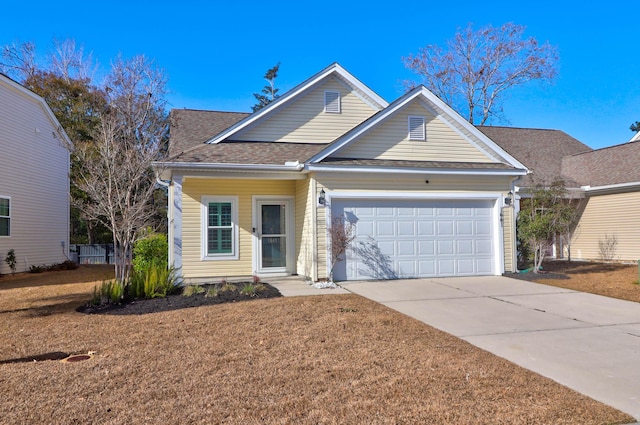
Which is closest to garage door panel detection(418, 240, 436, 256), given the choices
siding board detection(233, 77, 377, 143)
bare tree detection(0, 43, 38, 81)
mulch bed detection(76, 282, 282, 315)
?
mulch bed detection(76, 282, 282, 315)

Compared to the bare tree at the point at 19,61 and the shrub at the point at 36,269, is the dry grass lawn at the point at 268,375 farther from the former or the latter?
the bare tree at the point at 19,61

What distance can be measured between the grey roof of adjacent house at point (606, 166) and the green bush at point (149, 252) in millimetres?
16079

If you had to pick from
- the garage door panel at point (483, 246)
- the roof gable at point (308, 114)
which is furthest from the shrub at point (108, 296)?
the garage door panel at point (483, 246)

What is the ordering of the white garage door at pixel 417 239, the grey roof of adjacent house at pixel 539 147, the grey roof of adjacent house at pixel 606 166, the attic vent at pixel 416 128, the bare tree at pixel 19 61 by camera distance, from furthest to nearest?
the bare tree at pixel 19 61, the grey roof of adjacent house at pixel 539 147, the grey roof of adjacent house at pixel 606 166, the attic vent at pixel 416 128, the white garage door at pixel 417 239

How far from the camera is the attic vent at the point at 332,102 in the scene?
602 inches

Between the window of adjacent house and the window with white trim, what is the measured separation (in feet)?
29.0

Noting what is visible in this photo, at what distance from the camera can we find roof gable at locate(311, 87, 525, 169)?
1285cm

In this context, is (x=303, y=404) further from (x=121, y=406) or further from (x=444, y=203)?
(x=444, y=203)

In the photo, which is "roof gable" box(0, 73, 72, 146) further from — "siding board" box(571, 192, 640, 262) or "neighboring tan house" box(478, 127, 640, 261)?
"siding board" box(571, 192, 640, 262)

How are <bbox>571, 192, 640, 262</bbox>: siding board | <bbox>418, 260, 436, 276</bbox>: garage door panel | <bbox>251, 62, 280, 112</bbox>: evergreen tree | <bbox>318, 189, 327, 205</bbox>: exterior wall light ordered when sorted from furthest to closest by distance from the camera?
1. <bbox>251, 62, 280, 112</bbox>: evergreen tree
2. <bbox>571, 192, 640, 262</bbox>: siding board
3. <bbox>418, 260, 436, 276</bbox>: garage door panel
4. <bbox>318, 189, 327, 205</bbox>: exterior wall light

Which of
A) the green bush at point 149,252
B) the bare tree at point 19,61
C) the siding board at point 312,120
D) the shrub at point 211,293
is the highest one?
the bare tree at point 19,61

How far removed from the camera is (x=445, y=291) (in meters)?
10.8

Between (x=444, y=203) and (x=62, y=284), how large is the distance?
11242 millimetres

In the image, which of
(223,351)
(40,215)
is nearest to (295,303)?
(223,351)
